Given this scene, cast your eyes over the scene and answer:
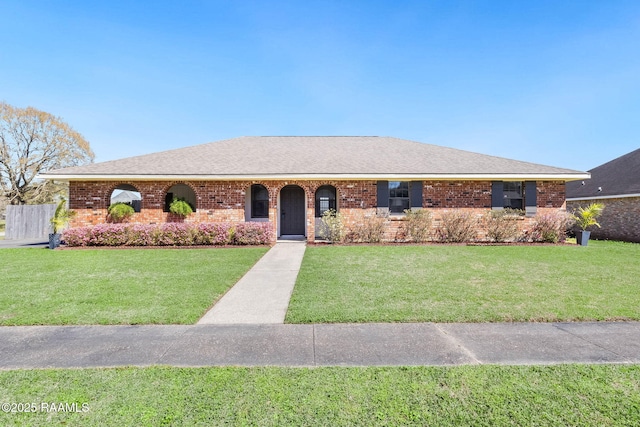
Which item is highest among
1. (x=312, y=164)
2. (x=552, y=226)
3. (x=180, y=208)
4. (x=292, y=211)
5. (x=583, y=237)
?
(x=312, y=164)

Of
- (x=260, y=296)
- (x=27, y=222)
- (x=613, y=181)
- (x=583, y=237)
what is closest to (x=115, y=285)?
(x=260, y=296)

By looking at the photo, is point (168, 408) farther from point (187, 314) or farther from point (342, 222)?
point (342, 222)

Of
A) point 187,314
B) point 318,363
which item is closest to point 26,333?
point 187,314

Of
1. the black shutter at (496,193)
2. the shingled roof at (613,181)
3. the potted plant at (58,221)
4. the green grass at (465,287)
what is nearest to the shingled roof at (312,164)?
the black shutter at (496,193)

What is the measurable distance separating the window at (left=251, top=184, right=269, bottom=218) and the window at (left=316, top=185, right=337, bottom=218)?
2.48m

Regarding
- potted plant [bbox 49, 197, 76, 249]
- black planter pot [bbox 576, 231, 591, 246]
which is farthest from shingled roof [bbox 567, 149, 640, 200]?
potted plant [bbox 49, 197, 76, 249]

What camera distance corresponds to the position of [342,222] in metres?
12.2

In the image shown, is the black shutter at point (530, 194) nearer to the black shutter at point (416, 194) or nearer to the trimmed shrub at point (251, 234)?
the black shutter at point (416, 194)

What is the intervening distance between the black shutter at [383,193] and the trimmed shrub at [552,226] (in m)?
6.52

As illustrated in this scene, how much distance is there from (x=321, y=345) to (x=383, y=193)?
961 cm

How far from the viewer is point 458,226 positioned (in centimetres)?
1232

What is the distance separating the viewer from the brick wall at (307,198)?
40.6ft

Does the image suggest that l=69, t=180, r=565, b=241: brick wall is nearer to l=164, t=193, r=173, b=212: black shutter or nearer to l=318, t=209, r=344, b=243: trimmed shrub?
l=318, t=209, r=344, b=243: trimmed shrub

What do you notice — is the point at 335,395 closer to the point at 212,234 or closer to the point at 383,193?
the point at 212,234
